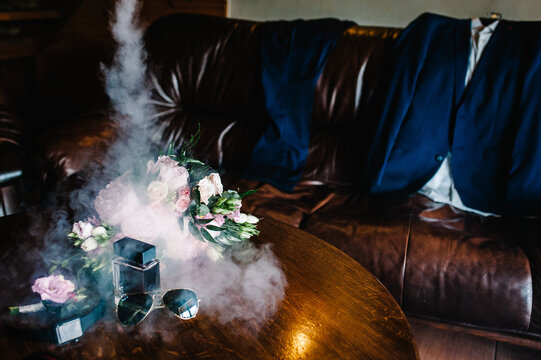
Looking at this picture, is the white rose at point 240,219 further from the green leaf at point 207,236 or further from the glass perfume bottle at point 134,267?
the glass perfume bottle at point 134,267

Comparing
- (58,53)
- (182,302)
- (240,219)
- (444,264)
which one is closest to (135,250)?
(182,302)

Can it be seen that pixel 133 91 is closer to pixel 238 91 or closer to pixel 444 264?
pixel 238 91

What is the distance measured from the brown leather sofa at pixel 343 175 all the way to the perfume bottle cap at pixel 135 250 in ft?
2.41

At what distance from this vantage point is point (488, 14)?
6.57 ft

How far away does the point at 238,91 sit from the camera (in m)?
2.00

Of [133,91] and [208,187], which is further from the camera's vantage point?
[133,91]

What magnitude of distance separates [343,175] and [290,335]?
1.18 meters

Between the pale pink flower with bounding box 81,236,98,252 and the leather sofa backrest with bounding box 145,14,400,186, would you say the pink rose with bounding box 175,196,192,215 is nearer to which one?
the pale pink flower with bounding box 81,236,98,252

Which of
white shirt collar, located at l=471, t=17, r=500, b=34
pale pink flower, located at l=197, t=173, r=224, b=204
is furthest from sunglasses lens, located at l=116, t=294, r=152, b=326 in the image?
white shirt collar, located at l=471, t=17, r=500, b=34

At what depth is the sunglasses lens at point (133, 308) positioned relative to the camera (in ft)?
2.62

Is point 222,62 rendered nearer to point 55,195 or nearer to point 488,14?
point 55,195

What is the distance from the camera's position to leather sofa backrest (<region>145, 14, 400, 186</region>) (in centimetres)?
187

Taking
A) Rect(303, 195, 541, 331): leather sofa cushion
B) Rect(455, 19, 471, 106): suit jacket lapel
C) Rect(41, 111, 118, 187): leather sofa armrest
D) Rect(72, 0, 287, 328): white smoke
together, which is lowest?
Rect(303, 195, 541, 331): leather sofa cushion

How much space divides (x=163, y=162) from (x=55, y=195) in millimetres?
889
